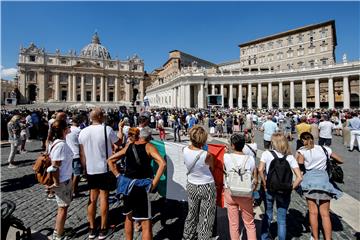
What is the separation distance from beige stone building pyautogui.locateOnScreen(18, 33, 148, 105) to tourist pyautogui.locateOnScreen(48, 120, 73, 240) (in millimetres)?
67922

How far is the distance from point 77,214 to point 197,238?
2578 mm

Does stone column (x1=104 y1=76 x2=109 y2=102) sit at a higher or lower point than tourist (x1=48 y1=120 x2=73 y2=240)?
higher

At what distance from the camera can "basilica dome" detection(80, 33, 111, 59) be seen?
331 feet

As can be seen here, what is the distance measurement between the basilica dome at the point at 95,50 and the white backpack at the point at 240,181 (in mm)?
106372

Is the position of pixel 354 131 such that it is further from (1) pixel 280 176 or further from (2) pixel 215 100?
(2) pixel 215 100

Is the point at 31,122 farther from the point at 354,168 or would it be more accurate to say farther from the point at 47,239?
the point at 354,168

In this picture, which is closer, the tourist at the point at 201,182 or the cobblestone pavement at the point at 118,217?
the tourist at the point at 201,182

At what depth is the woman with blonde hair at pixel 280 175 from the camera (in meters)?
3.08

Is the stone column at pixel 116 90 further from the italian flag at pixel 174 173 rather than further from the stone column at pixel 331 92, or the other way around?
the italian flag at pixel 174 173

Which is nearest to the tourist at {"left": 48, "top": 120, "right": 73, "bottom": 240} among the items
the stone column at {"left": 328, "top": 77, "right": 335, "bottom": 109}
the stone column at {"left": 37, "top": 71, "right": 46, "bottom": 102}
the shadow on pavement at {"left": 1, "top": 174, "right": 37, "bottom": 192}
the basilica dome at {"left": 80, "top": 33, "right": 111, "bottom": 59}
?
the shadow on pavement at {"left": 1, "top": 174, "right": 37, "bottom": 192}

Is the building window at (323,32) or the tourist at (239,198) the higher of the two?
the building window at (323,32)

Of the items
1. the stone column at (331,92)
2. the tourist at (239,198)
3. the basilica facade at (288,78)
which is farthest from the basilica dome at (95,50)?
the tourist at (239,198)

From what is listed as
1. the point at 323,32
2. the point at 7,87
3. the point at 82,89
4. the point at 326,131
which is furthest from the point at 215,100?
the point at 7,87

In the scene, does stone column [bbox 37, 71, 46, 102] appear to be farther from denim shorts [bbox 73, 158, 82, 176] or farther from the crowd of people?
the crowd of people
